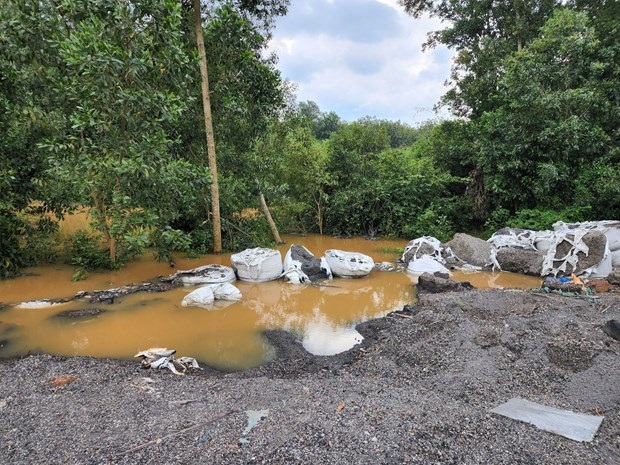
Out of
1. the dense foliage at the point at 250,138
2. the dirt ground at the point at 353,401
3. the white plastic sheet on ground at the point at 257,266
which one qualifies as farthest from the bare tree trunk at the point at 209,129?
the dirt ground at the point at 353,401

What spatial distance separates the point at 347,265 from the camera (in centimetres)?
771

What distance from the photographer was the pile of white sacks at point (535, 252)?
284 inches

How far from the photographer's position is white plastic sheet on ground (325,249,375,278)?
773 cm

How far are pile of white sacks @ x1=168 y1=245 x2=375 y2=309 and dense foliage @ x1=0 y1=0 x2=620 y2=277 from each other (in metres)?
0.79

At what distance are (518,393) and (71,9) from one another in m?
7.47

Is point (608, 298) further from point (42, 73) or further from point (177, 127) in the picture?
point (42, 73)

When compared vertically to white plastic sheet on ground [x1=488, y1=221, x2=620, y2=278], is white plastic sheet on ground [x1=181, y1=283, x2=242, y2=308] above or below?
below

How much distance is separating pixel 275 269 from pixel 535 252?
532cm

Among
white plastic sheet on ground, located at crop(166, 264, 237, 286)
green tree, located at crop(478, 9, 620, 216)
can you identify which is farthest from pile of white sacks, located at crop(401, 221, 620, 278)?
white plastic sheet on ground, located at crop(166, 264, 237, 286)

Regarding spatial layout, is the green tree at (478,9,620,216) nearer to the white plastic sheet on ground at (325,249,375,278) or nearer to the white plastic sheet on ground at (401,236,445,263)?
the white plastic sheet on ground at (401,236,445,263)

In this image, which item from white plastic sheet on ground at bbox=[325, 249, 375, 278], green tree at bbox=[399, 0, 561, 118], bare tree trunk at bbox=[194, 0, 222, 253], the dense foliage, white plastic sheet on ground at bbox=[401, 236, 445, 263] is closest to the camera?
the dense foliage

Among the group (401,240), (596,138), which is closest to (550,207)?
(596,138)

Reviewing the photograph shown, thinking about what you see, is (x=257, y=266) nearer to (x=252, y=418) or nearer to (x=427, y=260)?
(x=427, y=260)

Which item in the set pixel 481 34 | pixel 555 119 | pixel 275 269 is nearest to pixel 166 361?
pixel 275 269
